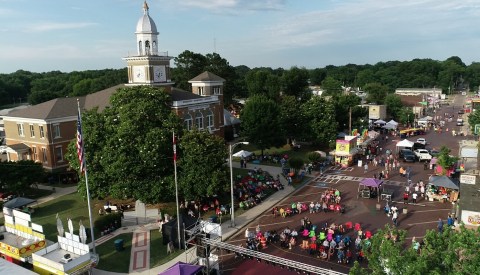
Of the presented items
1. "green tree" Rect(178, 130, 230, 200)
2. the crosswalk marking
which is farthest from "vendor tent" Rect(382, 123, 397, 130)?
"green tree" Rect(178, 130, 230, 200)

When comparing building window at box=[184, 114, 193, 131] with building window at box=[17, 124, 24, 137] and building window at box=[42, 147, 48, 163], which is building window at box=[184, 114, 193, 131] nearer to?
building window at box=[42, 147, 48, 163]

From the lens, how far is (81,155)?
24.0m

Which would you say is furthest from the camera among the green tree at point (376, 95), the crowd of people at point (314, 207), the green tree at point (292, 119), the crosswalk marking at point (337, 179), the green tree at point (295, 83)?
the green tree at point (376, 95)

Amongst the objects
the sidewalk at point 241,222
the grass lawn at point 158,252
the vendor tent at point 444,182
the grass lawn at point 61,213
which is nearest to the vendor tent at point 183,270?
the sidewalk at point 241,222

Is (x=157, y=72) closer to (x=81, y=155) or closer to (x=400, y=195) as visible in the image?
(x=81, y=155)

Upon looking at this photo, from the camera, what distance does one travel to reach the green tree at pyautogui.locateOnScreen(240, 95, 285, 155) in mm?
54938

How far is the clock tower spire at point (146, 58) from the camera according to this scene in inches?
1893

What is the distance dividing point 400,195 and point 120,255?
1073 inches

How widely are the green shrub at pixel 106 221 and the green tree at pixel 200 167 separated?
5.64m

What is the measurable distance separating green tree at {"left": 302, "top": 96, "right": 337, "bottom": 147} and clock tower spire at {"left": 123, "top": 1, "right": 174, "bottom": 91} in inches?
909

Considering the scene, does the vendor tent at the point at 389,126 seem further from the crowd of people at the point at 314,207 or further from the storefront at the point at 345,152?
the crowd of people at the point at 314,207

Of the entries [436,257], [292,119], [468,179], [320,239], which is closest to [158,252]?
[320,239]

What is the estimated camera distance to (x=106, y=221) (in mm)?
30344

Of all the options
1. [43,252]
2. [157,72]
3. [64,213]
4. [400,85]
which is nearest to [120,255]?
[43,252]
